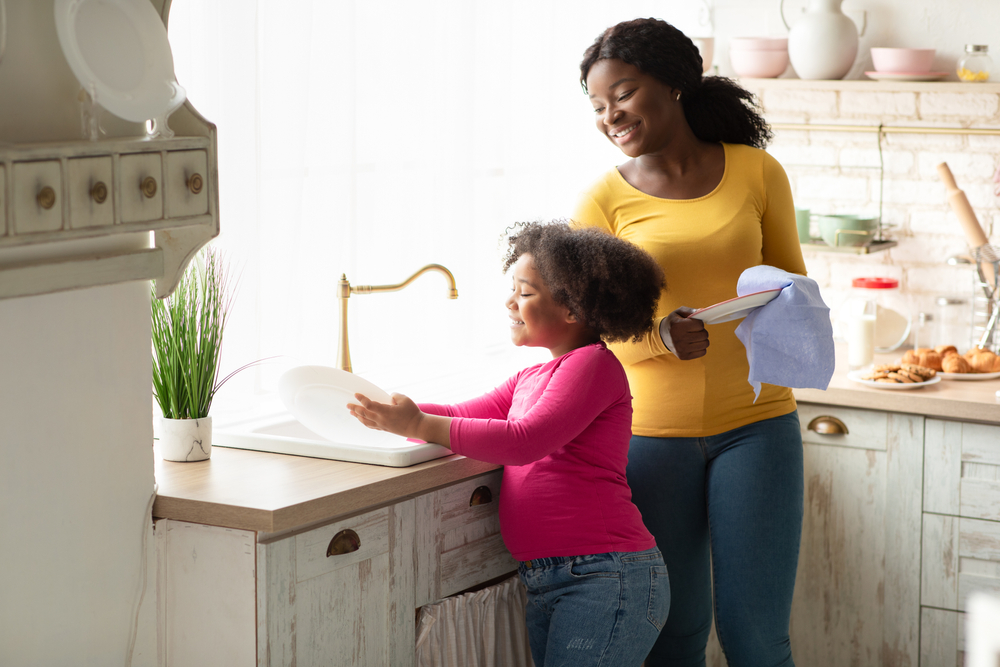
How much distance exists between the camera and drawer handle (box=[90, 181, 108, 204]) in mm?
1341

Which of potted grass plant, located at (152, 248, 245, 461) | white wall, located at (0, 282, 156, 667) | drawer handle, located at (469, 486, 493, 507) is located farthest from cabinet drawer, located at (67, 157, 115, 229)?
drawer handle, located at (469, 486, 493, 507)

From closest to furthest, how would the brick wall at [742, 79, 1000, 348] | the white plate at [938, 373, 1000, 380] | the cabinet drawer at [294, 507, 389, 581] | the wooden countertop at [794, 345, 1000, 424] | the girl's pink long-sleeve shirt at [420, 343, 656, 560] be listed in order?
the cabinet drawer at [294, 507, 389, 581] < the girl's pink long-sleeve shirt at [420, 343, 656, 560] < the wooden countertop at [794, 345, 1000, 424] < the white plate at [938, 373, 1000, 380] < the brick wall at [742, 79, 1000, 348]

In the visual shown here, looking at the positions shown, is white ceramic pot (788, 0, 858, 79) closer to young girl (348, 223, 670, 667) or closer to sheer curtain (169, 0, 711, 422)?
sheer curtain (169, 0, 711, 422)

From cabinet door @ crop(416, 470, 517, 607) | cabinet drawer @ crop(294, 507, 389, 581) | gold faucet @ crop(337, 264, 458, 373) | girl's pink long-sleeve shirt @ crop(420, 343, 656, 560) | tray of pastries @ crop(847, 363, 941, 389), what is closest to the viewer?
cabinet drawer @ crop(294, 507, 389, 581)

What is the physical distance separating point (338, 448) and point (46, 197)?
677mm

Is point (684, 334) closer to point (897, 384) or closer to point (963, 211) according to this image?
point (897, 384)

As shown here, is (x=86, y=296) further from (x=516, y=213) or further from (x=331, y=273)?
(x=516, y=213)

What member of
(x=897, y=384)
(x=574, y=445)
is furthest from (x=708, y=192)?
(x=897, y=384)

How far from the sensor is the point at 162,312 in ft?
5.76

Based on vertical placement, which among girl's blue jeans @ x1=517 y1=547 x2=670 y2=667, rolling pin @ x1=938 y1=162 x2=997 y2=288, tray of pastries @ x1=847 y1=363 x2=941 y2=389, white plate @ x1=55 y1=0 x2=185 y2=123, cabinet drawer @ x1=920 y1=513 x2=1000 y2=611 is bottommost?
cabinet drawer @ x1=920 y1=513 x2=1000 y2=611

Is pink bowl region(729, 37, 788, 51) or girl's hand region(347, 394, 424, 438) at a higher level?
pink bowl region(729, 37, 788, 51)

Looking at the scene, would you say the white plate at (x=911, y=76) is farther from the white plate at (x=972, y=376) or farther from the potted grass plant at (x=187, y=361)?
the potted grass plant at (x=187, y=361)

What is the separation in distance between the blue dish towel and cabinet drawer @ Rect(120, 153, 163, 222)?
988 millimetres

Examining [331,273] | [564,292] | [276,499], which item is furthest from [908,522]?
[276,499]
